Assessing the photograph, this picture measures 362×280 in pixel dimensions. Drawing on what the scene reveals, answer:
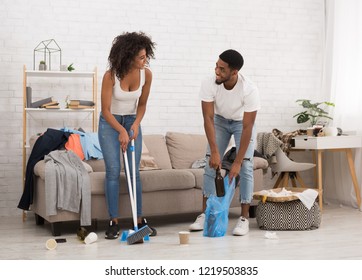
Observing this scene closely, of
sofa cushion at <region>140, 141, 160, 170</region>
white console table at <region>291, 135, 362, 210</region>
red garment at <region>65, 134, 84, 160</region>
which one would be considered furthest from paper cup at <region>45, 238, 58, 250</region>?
white console table at <region>291, 135, 362, 210</region>

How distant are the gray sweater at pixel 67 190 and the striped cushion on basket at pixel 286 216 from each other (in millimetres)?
1298

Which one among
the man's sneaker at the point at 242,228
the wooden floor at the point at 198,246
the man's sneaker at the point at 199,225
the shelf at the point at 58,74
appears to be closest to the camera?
the wooden floor at the point at 198,246

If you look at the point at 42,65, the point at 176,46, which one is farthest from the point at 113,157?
the point at 176,46

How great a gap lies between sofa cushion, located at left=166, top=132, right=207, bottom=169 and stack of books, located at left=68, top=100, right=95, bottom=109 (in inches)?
30.2

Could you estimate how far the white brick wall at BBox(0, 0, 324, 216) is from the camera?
5.62 m

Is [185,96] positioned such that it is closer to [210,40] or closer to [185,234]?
[210,40]

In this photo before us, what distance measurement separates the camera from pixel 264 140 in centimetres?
571

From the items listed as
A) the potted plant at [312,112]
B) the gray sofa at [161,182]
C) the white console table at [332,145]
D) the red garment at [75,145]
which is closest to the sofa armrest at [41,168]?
the gray sofa at [161,182]

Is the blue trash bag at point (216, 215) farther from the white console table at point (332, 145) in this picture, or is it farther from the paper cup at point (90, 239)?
the white console table at point (332, 145)

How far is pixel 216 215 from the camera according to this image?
4203 millimetres

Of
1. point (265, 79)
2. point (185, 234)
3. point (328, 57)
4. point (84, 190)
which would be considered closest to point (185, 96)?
point (265, 79)

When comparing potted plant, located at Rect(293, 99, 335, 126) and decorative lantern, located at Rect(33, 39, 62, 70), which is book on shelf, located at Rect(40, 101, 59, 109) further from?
potted plant, located at Rect(293, 99, 335, 126)

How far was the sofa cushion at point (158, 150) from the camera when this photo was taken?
5469 mm

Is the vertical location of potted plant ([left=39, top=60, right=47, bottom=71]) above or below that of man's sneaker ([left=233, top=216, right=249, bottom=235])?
above
